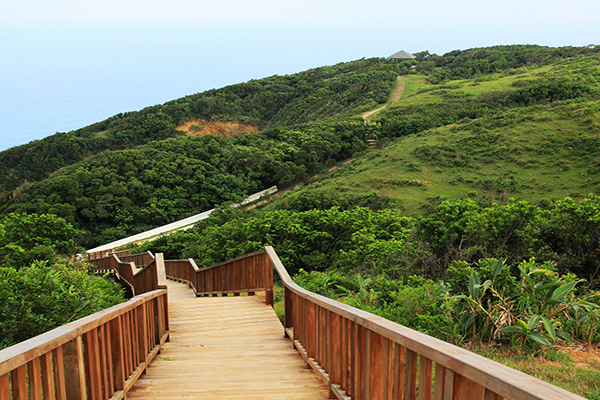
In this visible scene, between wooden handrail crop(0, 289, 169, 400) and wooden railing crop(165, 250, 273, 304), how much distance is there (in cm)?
233

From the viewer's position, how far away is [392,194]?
28188 mm

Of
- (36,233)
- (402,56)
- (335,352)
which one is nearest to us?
(335,352)

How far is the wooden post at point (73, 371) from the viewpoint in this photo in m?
2.43

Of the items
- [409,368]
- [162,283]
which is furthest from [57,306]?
[409,368]

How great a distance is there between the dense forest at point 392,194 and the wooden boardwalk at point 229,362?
1.24 m

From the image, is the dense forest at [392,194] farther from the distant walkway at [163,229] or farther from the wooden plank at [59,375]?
the wooden plank at [59,375]

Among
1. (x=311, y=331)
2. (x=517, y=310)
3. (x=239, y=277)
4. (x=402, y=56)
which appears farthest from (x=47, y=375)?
(x=402, y=56)

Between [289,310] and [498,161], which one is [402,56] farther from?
[289,310]

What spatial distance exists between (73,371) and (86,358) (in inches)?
7.0

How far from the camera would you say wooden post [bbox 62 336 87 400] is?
95.7 inches

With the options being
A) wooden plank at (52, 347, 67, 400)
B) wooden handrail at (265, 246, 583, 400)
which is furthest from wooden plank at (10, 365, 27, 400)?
wooden handrail at (265, 246, 583, 400)

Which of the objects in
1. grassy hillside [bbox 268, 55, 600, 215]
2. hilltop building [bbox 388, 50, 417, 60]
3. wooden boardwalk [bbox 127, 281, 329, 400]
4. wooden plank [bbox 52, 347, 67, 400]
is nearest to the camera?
wooden plank [bbox 52, 347, 67, 400]

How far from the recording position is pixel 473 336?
13.6ft

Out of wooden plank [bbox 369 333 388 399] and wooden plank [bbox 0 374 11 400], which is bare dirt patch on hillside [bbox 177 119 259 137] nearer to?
wooden plank [bbox 369 333 388 399]
